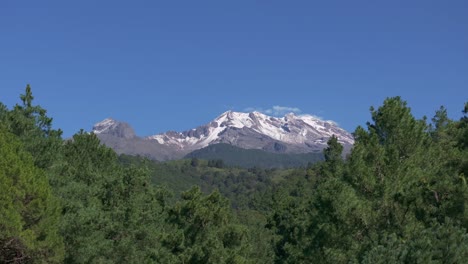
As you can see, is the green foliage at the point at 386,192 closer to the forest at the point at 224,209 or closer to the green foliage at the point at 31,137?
the forest at the point at 224,209

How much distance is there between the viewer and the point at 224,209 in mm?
33719

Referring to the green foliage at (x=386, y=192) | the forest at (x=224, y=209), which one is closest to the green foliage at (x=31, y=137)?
the forest at (x=224, y=209)

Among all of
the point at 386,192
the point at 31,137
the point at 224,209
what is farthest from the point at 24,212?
the point at 386,192

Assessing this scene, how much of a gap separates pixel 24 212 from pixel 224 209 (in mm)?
13284

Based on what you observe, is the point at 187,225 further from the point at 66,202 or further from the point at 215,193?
the point at 66,202

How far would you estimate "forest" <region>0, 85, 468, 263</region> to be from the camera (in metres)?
21.7

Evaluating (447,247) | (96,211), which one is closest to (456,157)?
(447,247)

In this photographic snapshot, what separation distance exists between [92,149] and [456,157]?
30192 millimetres

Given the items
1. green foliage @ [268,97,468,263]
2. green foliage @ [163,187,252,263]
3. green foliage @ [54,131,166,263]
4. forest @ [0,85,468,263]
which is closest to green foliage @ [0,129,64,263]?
forest @ [0,85,468,263]

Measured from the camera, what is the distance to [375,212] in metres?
22.2

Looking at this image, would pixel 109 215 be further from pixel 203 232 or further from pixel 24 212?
pixel 24 212

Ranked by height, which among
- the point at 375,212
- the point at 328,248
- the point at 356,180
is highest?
the point at 356,180

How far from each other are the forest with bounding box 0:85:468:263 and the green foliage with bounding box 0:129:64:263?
0.15ft

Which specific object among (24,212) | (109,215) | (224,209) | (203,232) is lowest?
(203,232)
